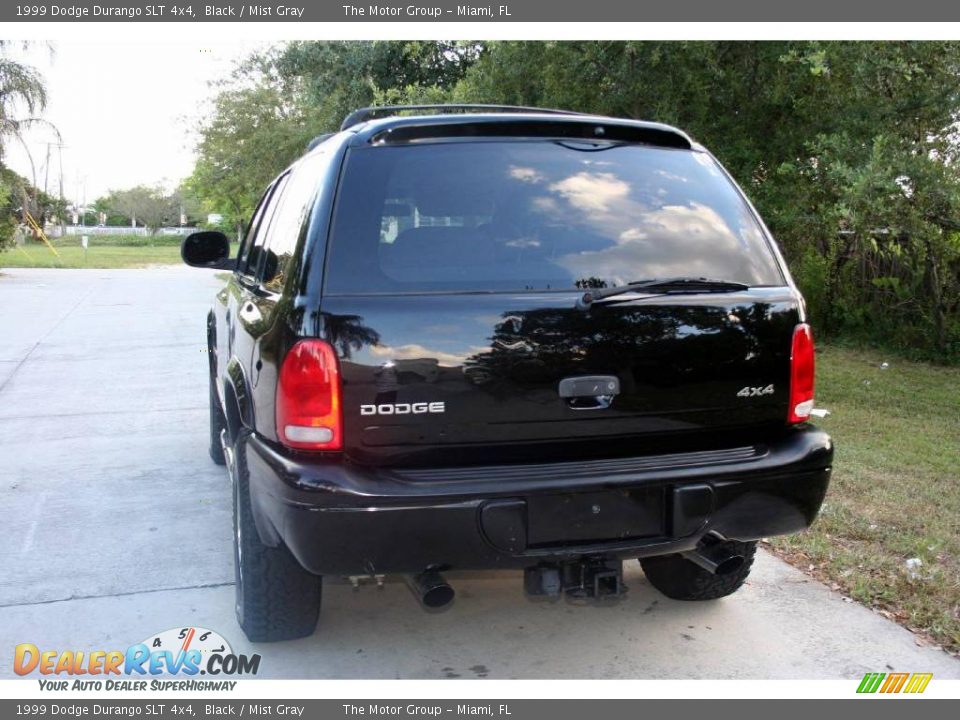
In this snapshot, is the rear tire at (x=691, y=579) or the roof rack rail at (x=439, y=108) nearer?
the roof rack rail at (x=439, y=108)

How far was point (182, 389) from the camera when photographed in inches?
359

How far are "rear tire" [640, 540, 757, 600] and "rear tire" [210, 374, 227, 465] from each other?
3049 mm

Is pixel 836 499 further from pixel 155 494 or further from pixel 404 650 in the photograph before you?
pixel 155 494

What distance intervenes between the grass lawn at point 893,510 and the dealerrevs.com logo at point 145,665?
Answer: 8.72 feet

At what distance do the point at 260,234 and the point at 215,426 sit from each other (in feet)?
6.36

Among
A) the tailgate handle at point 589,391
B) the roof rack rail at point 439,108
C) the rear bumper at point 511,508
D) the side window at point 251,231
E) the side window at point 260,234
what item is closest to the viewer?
the rear bumper at point 511,508

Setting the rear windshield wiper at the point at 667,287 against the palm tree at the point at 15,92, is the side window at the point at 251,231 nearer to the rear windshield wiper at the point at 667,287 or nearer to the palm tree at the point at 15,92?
the rear windshield wiper at the point at 667,287

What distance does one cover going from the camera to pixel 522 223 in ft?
10.2

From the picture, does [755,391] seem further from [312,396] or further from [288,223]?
[288,223]

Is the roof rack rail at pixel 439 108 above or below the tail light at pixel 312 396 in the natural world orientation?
above

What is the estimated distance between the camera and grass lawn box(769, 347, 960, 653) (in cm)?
408

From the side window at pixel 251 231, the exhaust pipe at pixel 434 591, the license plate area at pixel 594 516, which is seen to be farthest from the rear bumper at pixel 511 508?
the side window at pixel 251 231

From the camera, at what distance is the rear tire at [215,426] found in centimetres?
598

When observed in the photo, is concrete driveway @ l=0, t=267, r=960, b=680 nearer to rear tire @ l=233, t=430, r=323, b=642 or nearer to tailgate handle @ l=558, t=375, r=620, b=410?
rear tire @ l=233, t=430, r=323, b=642
